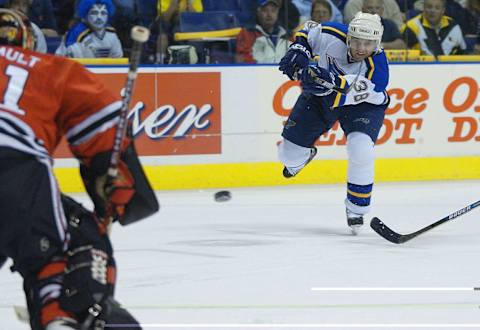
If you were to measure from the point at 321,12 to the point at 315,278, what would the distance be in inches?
128

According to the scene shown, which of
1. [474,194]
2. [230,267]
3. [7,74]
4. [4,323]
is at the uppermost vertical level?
[7,74]

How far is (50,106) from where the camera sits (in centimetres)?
224

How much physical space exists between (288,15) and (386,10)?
2.24 ft

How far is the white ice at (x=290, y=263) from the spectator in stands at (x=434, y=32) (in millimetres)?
1036

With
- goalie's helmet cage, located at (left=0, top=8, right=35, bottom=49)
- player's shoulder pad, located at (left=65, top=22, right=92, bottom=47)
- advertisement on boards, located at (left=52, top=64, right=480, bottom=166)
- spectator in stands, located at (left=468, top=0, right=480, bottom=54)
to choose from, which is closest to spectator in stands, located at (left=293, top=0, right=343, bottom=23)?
advertisement on boards, located at (left=52, top=64, right=480, bottom=166)

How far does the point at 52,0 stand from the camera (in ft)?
22.3

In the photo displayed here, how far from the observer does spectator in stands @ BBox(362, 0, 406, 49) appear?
7348 mm

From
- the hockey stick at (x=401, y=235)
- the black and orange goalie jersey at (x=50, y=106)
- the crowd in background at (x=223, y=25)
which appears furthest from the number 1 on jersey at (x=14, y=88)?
the crowd in background at (x=223, y=25)

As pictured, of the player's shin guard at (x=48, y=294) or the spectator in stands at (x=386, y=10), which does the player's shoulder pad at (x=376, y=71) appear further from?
the player's shin guard at (x=48, y=294)

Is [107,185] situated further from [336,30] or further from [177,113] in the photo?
[177,113]

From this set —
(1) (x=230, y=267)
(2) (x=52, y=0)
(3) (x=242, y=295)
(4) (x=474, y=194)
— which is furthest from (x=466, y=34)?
(3) (x=242, y=295)

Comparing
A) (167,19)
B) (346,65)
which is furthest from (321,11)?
(346,65)

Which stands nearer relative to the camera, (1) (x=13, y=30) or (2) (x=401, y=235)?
(1) (x=13, y=30)

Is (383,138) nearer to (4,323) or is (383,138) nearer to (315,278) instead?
(315,278)
